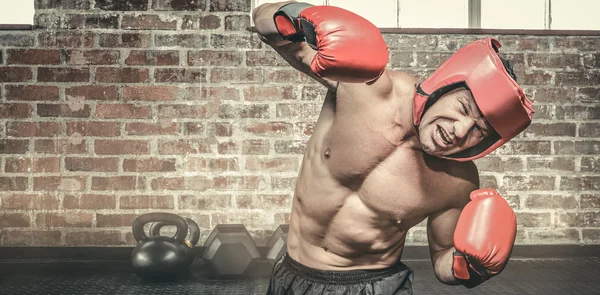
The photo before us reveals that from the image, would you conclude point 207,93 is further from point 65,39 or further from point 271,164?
point 65,39

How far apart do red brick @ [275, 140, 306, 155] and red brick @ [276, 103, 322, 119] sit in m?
0.16

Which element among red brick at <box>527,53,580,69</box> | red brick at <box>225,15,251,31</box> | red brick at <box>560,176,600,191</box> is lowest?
red brick at <box>560,176,600,191</box>

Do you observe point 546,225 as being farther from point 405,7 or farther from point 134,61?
point 134,61

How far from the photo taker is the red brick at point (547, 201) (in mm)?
3873

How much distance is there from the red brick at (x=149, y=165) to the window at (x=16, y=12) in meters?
1.11

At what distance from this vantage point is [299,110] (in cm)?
378

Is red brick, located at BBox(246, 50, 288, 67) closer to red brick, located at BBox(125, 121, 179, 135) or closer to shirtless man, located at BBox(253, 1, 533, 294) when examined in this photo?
red brick, located at BBox(125, 121, 179, 135)

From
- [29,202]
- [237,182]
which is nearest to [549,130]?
[237,182]

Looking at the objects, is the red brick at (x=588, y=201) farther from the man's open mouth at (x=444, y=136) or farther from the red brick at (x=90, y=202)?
the red brick at (x=90, y=202)

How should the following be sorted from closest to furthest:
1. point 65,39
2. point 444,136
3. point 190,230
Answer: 1. point 444,136
2. point 190,230
3. point 65,39

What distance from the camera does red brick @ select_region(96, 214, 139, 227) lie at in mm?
3764

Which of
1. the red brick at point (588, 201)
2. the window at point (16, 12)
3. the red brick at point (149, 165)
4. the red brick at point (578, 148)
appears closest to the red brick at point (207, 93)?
the red brick at point (149, 165)

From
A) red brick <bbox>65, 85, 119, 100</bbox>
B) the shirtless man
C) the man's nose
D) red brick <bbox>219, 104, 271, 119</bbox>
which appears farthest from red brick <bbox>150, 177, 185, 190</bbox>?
the man's nose

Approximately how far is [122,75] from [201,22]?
1.98ft
